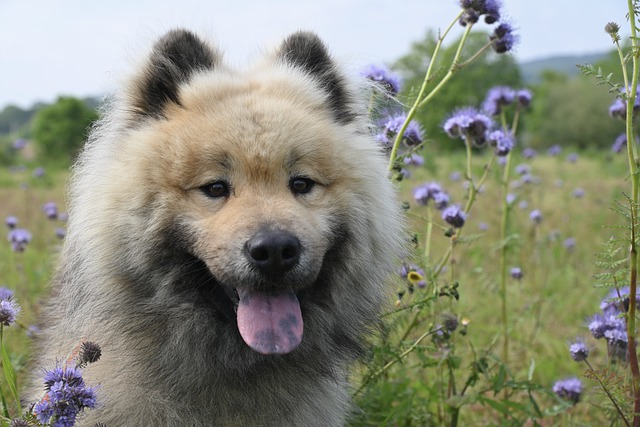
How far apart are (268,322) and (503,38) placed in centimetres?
208

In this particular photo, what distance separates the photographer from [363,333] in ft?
10.3

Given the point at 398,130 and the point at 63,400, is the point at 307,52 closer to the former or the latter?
the point at 398,130

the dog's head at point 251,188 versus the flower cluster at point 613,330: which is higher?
the dog's head at point 251,188

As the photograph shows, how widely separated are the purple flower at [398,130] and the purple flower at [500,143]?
0.65 meters

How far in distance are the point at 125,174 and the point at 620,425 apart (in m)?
2.69

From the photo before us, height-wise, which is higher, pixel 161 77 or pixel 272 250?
pixel 161 77

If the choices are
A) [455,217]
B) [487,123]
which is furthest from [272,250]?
[487,123]

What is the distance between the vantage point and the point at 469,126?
12.5 ft

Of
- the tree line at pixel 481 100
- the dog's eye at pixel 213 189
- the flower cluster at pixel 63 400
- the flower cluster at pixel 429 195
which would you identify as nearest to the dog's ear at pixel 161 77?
the dog's eye at pixel 213 189

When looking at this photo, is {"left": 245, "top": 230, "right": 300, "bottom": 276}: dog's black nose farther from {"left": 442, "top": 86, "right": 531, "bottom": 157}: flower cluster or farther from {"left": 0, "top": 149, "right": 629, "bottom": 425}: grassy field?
{"left": 442, "top": 86, "right": 531, "bottom": 157}: flower cluster

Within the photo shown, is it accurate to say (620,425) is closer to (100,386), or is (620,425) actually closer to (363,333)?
(363,333)

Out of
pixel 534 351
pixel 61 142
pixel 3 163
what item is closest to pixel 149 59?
pixel 534 351

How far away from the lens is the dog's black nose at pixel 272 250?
2.35 metres

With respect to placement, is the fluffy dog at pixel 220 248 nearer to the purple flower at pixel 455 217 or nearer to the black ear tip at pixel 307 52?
the black ear tip at pixel 307 52
